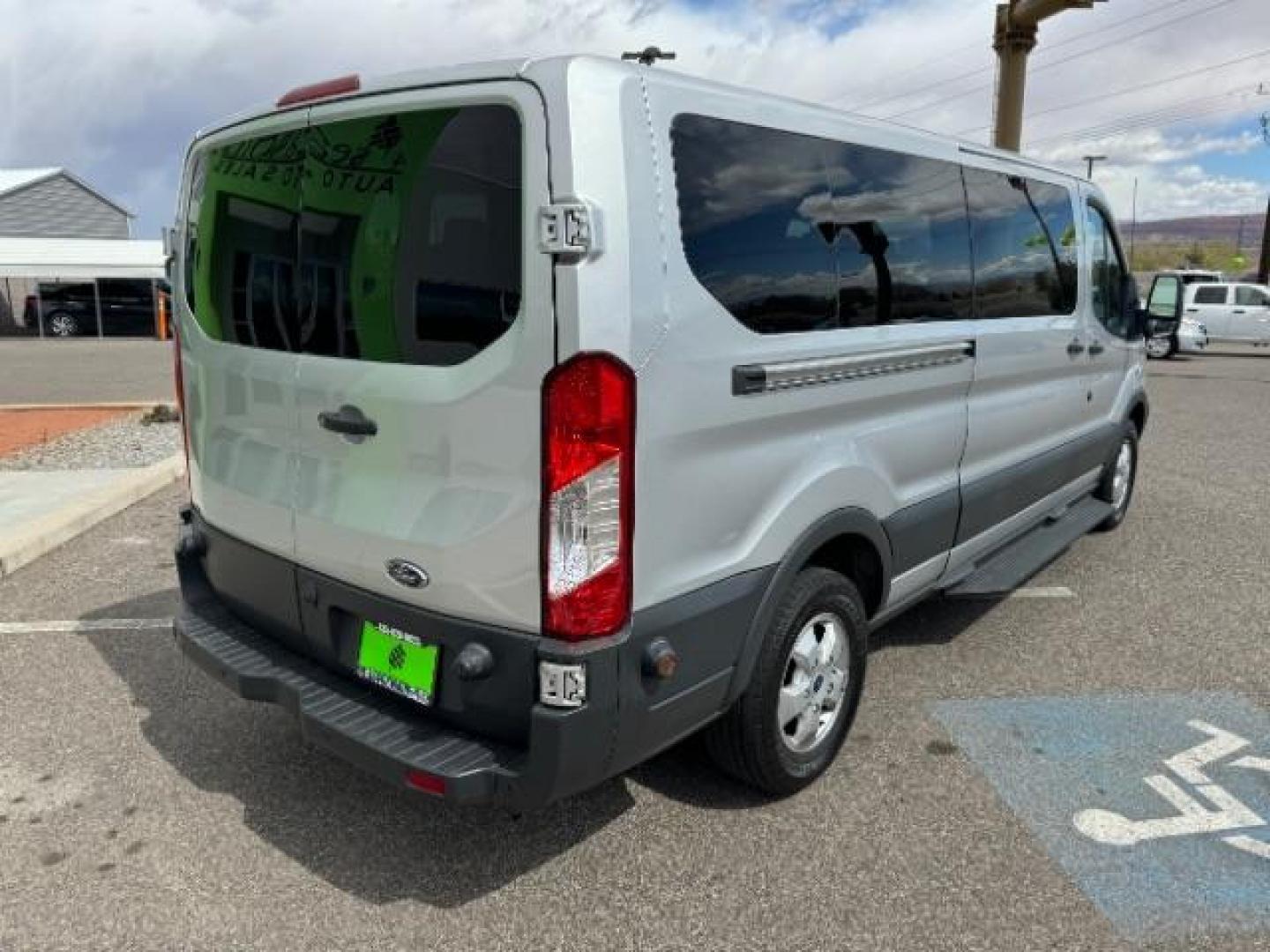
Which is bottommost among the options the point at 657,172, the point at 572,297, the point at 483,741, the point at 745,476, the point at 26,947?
the point at 26,947

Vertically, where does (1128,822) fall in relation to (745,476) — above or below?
below

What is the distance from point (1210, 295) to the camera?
23141 mm

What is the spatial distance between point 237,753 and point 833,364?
2456 mm

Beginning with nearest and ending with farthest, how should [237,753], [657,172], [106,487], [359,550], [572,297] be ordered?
[572,297], [657,172], [359,550], [237,753], [106,487]

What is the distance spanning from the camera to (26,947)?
2.46 meters

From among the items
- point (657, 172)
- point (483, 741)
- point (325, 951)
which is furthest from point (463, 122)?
point (325, 951)

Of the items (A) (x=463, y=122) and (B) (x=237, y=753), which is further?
(B) (x=237, y=753)

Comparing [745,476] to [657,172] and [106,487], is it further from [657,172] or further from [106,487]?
[106,487]

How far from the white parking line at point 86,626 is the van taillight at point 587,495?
3133 mm

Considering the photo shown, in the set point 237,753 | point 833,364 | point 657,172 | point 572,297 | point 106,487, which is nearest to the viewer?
point 572,297

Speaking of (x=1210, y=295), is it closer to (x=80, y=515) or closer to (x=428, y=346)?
(x=80, y=515)

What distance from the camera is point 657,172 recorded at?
2.35 meters

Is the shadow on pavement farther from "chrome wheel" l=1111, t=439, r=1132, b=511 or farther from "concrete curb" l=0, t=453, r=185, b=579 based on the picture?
"chrome wheel" l=1111, t=439, r=1132, b=511

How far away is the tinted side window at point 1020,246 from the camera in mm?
3914
